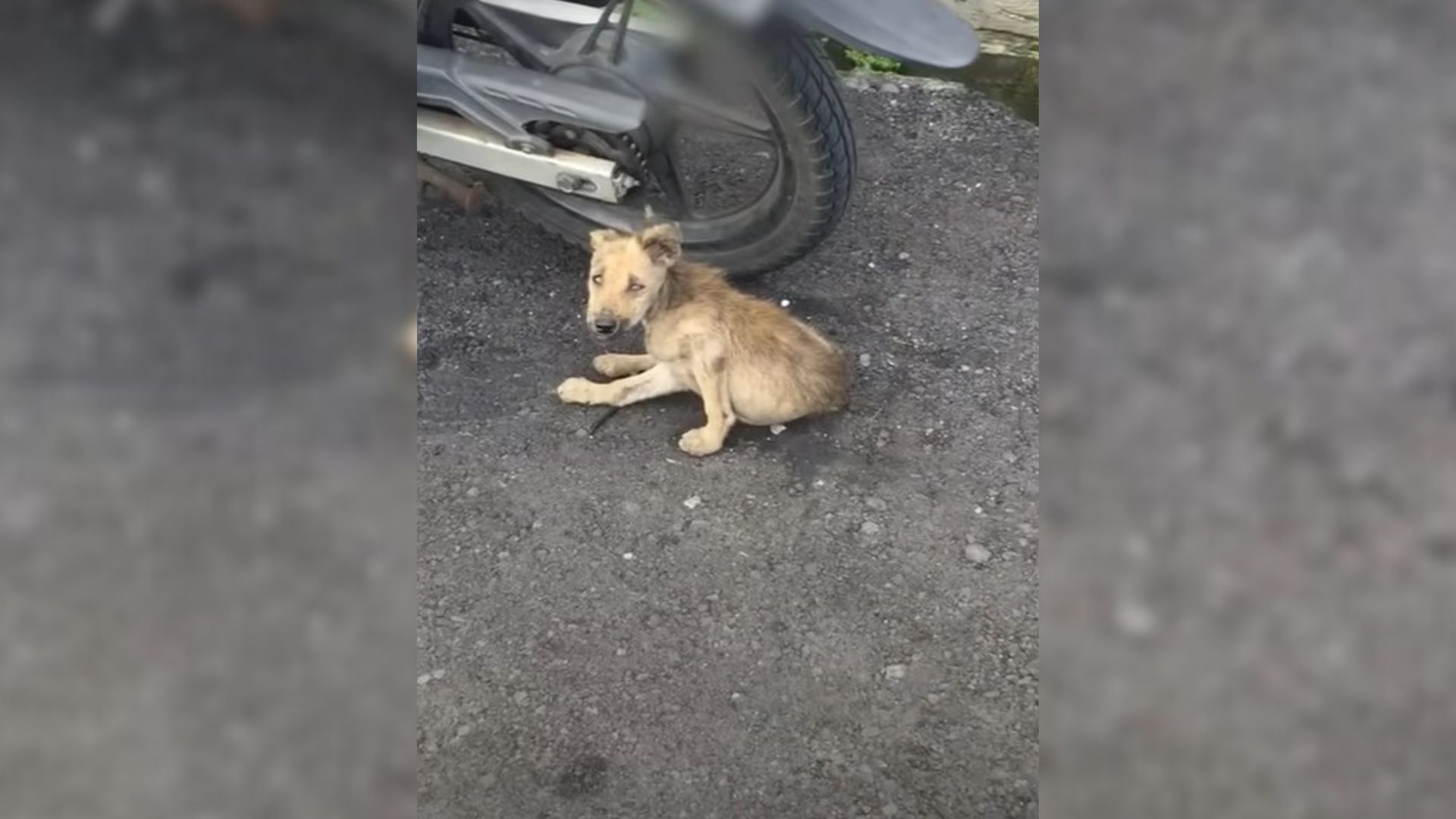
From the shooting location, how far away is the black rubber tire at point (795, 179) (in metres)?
2.44

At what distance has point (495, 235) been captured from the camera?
120 inches

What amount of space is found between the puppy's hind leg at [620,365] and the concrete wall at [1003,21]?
1.77 metres

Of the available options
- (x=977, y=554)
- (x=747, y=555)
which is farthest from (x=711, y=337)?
(x=977, y=554)

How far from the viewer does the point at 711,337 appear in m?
2.56

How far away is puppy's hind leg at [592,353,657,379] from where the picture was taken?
278 cm
